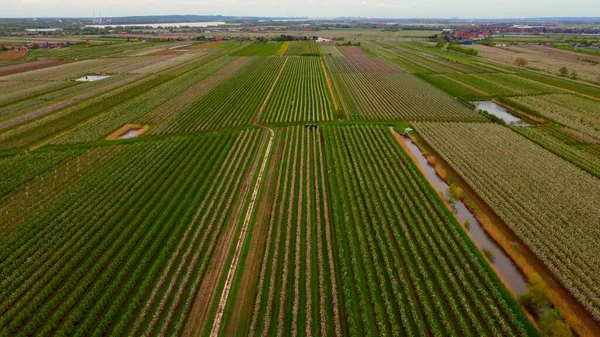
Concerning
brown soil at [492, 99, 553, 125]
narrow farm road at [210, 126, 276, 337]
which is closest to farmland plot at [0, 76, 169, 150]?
narrow farm road at [210, 126, 276, 337]

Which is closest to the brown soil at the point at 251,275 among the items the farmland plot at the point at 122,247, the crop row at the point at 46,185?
the farmland plot at the point at 122,247

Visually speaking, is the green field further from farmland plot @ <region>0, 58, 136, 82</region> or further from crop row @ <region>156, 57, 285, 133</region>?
farmland plot @ <region>0, 58, 136, 82</region>

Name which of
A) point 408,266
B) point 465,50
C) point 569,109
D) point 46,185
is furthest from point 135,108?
point 465,50

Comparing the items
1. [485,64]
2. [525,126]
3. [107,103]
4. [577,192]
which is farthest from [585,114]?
[107,103]

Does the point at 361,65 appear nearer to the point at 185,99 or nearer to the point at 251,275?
the point at 185,99

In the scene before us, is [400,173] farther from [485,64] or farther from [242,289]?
[485,64]

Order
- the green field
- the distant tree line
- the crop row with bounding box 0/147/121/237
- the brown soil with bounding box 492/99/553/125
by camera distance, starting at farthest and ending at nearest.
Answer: the distant tree line
the brown soil with bounding box 492/99/553/125
the crop row with bounding box 0/147/121/237
the green field
